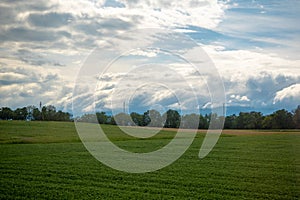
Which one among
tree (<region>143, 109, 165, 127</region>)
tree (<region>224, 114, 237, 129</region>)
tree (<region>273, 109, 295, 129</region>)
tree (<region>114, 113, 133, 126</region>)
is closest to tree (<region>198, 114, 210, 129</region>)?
tree (<region>224, 114, 237, 129</region>)

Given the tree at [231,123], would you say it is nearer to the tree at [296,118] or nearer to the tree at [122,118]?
the tree at [296,118]

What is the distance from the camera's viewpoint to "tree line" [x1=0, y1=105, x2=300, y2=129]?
96.5ft

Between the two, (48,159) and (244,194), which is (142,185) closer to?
(244,194)

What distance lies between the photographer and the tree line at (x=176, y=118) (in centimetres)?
2943

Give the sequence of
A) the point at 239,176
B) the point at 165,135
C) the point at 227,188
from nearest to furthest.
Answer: the point at 227,188 → the point at 239,176 → the point at 165,135

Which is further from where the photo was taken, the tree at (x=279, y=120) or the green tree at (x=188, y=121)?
the tree at (x=279, y=120)

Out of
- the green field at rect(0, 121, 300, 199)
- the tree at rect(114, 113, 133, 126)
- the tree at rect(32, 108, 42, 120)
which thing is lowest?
the green field at rect(0, 121, 300, 199)

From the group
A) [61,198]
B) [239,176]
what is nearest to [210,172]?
[239,176]

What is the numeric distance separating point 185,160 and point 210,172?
18.6 feet

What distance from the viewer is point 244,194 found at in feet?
49.0

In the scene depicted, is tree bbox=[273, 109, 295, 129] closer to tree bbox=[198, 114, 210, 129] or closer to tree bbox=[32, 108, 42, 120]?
tree bbox=[198, 114, 210, 129]

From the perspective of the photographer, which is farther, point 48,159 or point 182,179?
point 48,159

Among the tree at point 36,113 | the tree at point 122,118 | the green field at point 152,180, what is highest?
the tree at point 36,113

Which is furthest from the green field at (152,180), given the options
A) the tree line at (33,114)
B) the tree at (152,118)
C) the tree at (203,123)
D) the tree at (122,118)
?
the tree line at (33,114)
